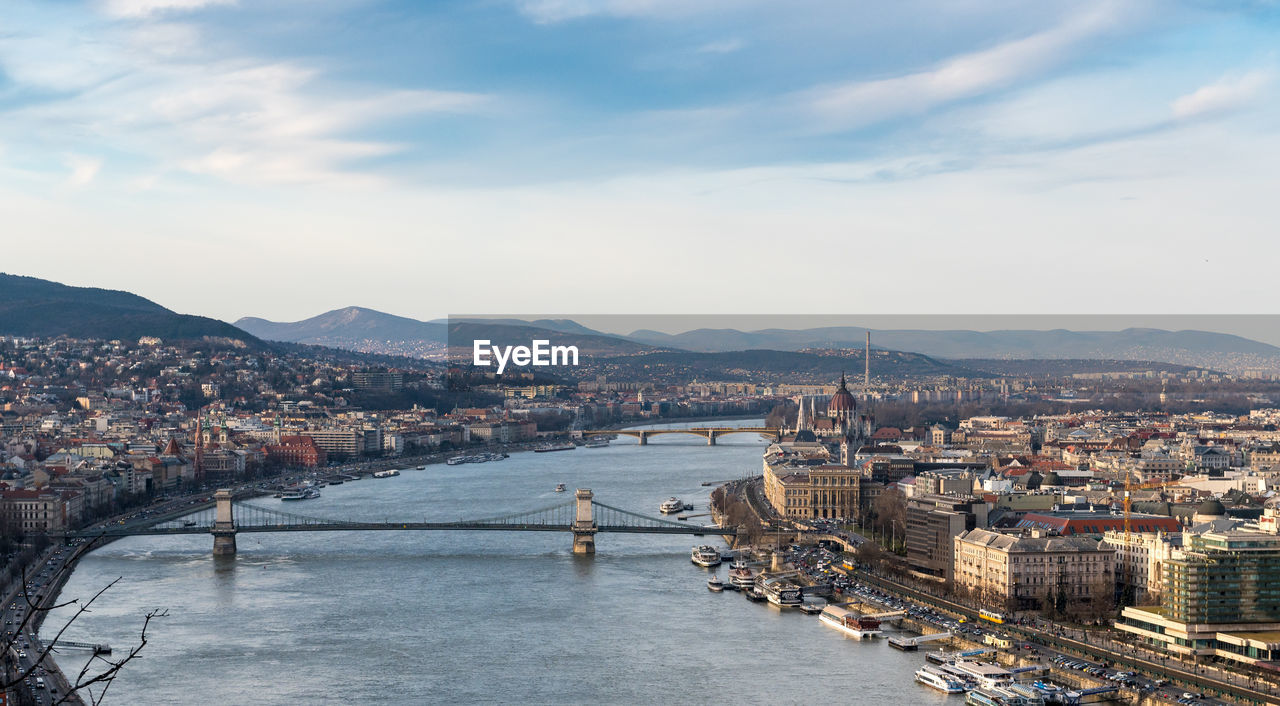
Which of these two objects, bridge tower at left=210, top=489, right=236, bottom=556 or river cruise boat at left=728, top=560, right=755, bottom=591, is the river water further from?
river cruise boat at left=728, top=560, right=755, bottom=591

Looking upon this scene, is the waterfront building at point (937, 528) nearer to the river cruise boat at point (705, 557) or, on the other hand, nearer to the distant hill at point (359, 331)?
the river cruise boat at point (705, 557)

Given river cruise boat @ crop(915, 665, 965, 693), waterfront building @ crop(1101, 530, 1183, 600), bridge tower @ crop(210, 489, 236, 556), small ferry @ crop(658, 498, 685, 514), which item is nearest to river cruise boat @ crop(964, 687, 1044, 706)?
river cruise boat @ crop(915, 665, 965, 693)

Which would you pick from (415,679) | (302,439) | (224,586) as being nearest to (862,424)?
(302,439)

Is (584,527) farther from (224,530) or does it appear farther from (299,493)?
(299,493)

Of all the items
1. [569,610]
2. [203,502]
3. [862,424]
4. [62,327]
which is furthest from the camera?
[62,327]

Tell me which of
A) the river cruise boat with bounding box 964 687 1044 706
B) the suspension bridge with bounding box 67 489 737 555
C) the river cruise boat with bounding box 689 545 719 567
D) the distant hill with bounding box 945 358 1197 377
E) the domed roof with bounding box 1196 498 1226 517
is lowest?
the river cruise boat with bounding box 964 687 1044 706

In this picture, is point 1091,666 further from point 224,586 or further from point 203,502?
point 203,502

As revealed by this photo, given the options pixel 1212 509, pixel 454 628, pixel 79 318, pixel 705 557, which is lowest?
pixel 454 628

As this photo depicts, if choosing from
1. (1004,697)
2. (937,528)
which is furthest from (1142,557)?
(1004,697)
